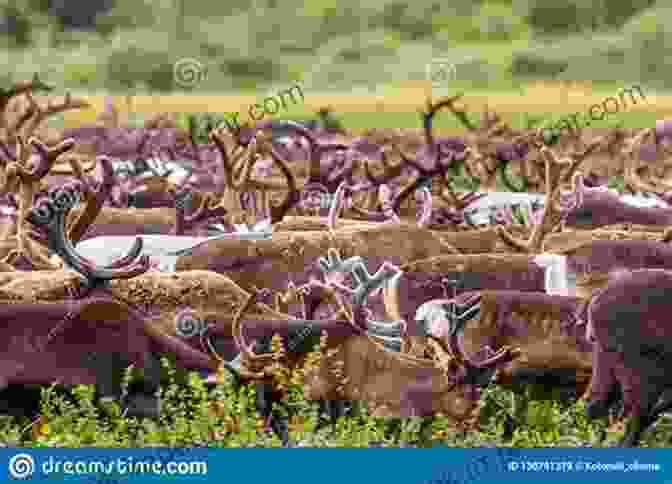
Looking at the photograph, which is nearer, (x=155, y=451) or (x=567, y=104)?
(x=155, y=451)

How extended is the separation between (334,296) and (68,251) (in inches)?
54.2

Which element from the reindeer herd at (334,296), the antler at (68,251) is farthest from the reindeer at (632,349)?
the antler at (68,251)

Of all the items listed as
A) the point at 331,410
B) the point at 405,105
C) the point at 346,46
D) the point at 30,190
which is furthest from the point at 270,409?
the point at 346,46

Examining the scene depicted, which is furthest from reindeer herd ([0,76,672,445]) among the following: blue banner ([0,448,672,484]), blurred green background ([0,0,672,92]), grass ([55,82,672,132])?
blurred green background ([0,0,672,92])

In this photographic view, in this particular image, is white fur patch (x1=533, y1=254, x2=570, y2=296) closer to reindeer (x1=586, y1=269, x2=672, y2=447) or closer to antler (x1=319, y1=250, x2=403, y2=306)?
antler (x1=319, y1=250, x2=403, y2=306)

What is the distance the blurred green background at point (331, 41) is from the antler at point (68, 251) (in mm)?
39352

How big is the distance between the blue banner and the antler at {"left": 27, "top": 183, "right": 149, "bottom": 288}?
8.63ft

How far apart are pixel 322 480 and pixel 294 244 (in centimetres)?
499

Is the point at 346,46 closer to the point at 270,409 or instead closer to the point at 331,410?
the point at 331,410

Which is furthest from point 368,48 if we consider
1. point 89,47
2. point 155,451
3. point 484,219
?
point 155,451

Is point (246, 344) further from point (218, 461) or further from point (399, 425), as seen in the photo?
point (218, 461)

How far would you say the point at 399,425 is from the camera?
783cm

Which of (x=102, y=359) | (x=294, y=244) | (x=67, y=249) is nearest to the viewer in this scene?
(x=102, y=359)

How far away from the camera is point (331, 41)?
61438 mm
